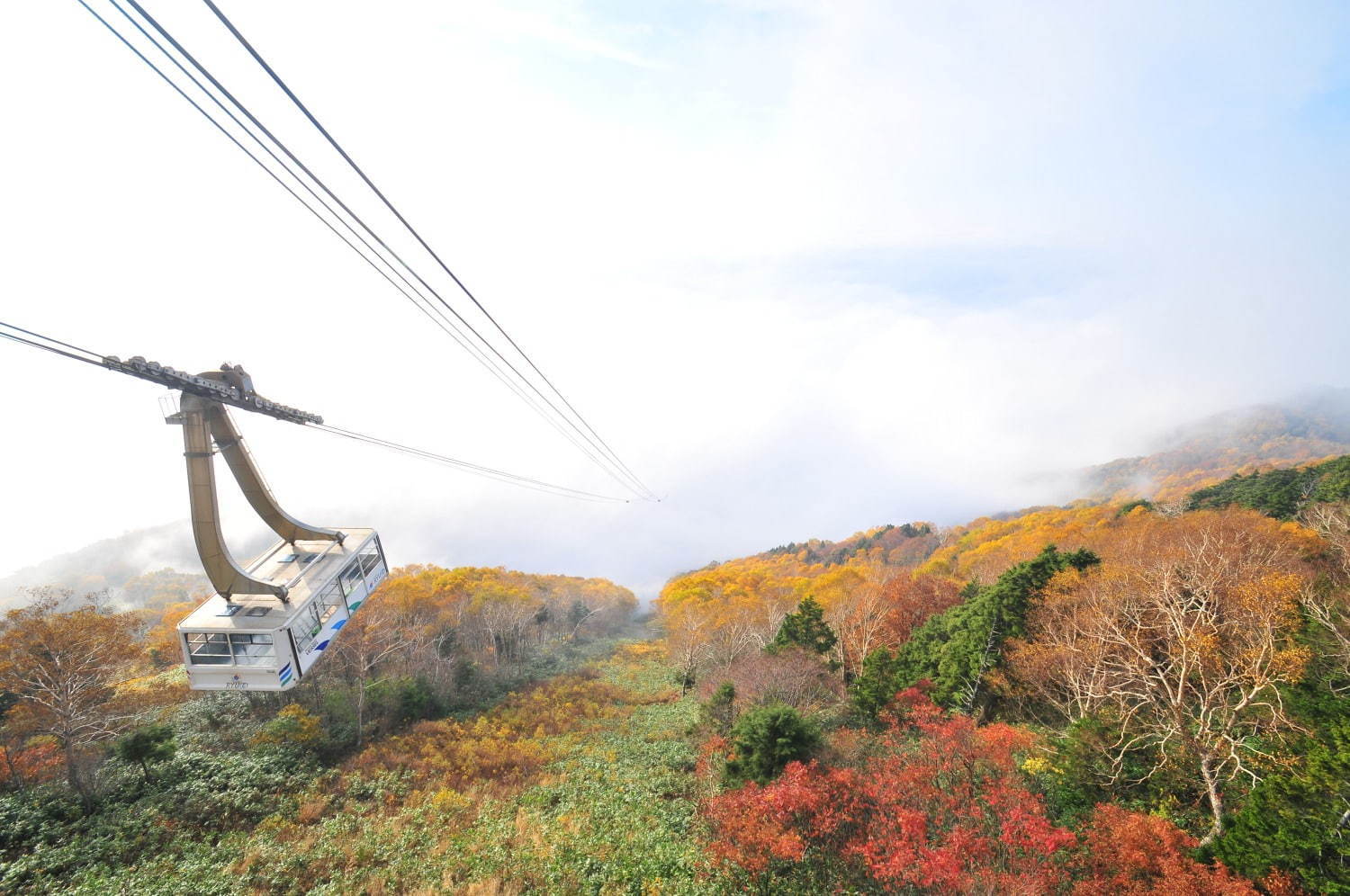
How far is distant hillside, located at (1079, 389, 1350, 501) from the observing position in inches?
4705

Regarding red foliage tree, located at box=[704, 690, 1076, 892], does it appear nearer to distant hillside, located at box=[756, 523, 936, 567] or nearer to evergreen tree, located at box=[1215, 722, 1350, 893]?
evergreen tree, located at box=[1215, 722, 1350, 893]

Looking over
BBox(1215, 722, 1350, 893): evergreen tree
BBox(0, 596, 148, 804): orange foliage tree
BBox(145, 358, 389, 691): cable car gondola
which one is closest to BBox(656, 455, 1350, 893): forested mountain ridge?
BBox(1215, 722, 1350, 893): evergreen tree

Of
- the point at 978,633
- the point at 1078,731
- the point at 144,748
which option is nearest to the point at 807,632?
the point at 978,633

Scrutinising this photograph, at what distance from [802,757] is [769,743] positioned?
159 cm

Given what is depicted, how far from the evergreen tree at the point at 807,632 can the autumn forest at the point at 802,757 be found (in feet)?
0.51

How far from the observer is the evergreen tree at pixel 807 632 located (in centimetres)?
2967

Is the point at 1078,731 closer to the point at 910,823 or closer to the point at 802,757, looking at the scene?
the point at 910,823

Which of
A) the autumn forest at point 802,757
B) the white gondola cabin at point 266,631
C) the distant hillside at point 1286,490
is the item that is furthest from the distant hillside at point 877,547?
the white gondola cabin at point 266,631

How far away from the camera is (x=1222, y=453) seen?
144 m

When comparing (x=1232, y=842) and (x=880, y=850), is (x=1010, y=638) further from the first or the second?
(x=880, y=850)

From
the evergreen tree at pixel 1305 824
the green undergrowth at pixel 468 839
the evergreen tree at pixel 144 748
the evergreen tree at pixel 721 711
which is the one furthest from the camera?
the evergreen tree at pixel 721 711

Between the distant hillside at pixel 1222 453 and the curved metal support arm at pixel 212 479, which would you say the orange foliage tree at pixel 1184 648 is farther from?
the distant hillside at pixel 1222 453

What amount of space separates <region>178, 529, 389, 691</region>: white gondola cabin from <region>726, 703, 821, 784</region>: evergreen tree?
15.5m

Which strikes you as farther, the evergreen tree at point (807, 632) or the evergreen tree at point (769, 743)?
the evergreen tree at point (807, 632)
